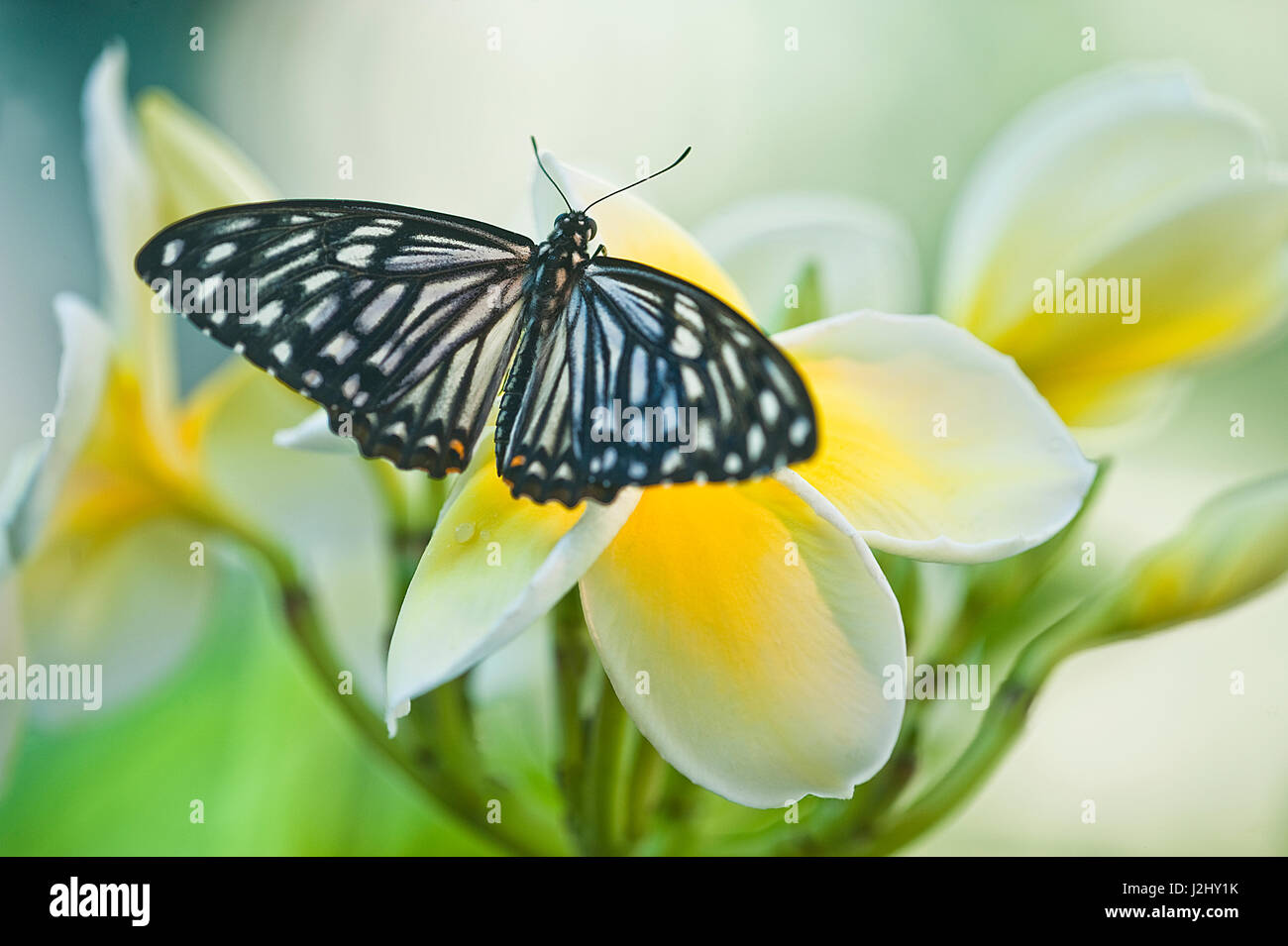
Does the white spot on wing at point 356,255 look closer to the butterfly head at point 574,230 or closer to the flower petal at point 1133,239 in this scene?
the butterfly head at point 574,230

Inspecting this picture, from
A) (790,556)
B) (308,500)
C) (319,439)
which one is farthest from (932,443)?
(308,500)

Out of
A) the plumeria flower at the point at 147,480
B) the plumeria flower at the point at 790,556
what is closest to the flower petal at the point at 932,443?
the plumeria flower at the point at 790,556

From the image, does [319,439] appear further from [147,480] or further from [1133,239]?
[1133,239]

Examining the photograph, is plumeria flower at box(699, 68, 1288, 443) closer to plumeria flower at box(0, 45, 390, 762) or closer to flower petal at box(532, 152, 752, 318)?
flower petal at box(532, 152, 752, 318)

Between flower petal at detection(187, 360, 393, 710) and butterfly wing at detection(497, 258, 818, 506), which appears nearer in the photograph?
butterfly wing at detection(497, 258, 818, 506)

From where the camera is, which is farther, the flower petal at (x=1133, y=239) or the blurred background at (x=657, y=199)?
the blurred background at (x=657, y=199)

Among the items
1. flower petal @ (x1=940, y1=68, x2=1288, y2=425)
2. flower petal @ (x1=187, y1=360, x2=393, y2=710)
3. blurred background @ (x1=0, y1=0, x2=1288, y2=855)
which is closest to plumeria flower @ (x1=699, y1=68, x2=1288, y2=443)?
flower petal @ (x1=940, y1=68, x2=1288, y2=425)

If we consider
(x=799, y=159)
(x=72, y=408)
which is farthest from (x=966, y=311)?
(x=72, y=408)

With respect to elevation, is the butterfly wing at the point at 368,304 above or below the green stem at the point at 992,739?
above
